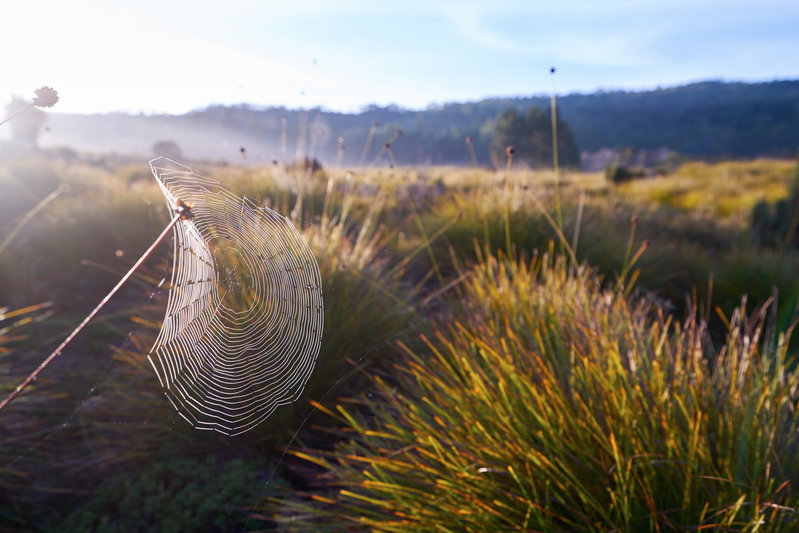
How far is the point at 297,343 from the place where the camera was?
3.77 feet

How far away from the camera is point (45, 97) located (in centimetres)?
77

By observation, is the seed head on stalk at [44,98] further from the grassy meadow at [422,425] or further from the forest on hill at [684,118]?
the forest on hill at [684,118]

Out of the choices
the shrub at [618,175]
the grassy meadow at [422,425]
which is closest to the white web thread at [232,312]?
the grassy meadow at [422,425]

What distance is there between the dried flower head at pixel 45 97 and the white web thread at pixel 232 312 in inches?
8.6

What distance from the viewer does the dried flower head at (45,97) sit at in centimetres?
76

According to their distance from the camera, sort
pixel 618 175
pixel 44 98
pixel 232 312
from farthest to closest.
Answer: pixel 618 175
pixel 232 312
pixel 44 98

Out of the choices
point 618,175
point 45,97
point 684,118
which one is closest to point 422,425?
point 45,97

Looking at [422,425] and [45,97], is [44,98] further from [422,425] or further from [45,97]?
[422,425]

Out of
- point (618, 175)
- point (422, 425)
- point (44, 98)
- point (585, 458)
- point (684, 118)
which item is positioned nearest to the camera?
point (44, 98)

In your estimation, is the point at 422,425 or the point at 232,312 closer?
the point at 232,312

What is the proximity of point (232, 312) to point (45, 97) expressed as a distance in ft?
1.73

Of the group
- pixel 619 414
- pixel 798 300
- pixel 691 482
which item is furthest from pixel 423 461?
pixel 798 300

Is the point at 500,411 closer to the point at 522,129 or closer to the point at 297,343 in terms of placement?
the point at 297,343

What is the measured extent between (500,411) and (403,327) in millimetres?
1056
